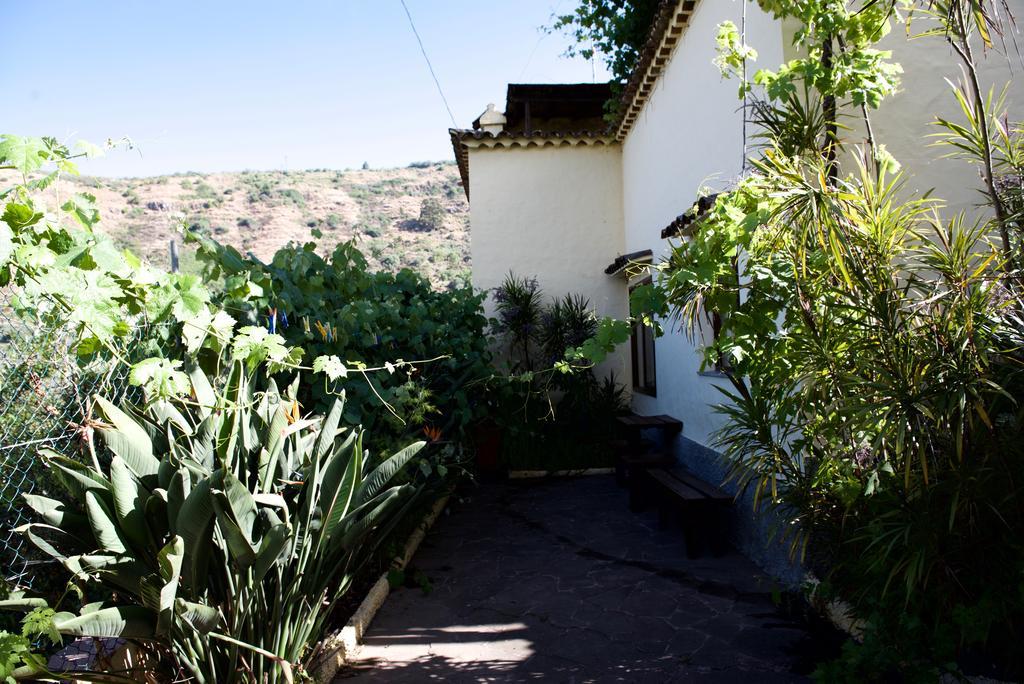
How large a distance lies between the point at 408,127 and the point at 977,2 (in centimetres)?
1236

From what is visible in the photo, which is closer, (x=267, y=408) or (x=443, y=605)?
(x=267, y=408)

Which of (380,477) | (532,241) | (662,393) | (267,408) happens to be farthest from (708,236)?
(532,241)

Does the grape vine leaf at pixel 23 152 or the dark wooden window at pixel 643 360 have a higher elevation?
the grape vine leaf at pixel 23 152

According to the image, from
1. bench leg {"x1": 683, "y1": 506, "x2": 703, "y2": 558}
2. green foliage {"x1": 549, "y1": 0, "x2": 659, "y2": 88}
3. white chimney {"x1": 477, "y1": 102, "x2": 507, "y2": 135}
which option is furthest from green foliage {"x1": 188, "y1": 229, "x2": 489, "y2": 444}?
green foliage {"x1": 549, "y1": 0, "x2": 659, "y2": 88}

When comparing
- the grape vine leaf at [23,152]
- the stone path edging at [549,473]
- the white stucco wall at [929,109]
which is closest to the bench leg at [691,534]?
the white stucco wall at [929,109]

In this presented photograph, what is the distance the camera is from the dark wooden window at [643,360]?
10073 millimetres

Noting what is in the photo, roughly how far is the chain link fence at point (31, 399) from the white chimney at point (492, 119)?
997cm

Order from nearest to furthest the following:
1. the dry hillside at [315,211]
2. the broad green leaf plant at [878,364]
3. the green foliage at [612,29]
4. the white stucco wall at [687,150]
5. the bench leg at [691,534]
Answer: the broad green leaf plant at [878,364] < the bench leg at [691,534] < the white stucco wall at [687,150] < the green foliage at [612,29] < the dry hillside at [315,211]

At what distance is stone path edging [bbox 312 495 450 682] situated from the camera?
3823 millimetres

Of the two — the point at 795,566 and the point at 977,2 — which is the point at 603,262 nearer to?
the point at 795,566

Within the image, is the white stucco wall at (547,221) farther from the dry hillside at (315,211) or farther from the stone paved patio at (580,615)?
the dry hillside at (315,211)

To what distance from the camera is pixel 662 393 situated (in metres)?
9.00

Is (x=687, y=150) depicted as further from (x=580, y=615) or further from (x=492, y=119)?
(x=492, y=119)

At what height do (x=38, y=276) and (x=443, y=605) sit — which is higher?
(x=38, y=276)
